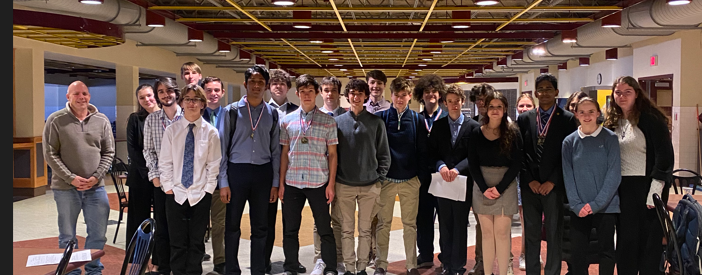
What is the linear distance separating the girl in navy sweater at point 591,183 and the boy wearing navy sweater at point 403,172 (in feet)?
3.70

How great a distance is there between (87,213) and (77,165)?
0.38 meters

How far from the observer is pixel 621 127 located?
12.5 ft

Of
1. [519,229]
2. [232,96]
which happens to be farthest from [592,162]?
[232,96]

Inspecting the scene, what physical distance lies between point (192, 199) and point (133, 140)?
0.82 m

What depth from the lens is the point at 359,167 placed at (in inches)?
A: 165

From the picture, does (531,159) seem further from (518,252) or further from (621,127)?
(518,252)

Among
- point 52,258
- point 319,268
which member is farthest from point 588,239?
point 52,258

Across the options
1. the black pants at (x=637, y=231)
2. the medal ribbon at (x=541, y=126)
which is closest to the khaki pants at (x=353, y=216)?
the medal ribbon at (x=541, y=126)

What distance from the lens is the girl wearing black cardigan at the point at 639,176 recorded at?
3.64 m

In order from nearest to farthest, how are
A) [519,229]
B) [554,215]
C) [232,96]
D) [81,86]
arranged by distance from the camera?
1. [554,215]
2. [81,86]
3. [519,229]
4. [232,96]

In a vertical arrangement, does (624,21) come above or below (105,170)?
above

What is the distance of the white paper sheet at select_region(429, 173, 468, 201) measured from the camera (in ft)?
13.4

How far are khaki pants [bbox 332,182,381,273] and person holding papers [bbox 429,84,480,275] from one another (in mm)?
508

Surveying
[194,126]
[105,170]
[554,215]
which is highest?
[194,126]
